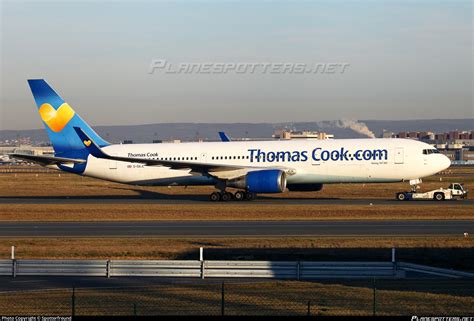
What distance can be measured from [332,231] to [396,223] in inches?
206

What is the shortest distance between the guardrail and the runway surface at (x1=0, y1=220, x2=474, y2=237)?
11550 millimetres

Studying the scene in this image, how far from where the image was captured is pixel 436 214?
1914 inches

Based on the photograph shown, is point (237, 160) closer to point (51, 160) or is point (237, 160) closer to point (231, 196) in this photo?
point (231, 196)

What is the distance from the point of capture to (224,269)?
27531 millimetres

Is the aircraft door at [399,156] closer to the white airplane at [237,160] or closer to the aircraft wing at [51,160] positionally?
the white airplane at [237,160]

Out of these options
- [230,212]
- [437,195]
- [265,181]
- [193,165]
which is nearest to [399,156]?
[437,195]

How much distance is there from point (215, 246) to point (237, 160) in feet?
85.9

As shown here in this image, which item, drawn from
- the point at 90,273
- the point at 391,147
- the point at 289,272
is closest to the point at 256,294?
the point at 289,272

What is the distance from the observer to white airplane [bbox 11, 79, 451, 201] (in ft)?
191

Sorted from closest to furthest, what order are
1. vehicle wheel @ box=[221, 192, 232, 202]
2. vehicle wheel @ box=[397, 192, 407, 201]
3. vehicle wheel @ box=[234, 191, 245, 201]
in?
vehicle wheel @ box=[221, 192, 232, 202], vehicle wheel @ box=[234, 191, 245, 201], vehicle wheel @ box=[397, 192, 407, 201]

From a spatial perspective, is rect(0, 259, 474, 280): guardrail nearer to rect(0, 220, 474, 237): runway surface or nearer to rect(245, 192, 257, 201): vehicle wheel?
rect(0, 220, 474, 237): runway surface

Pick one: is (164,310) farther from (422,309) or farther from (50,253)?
(50,253)

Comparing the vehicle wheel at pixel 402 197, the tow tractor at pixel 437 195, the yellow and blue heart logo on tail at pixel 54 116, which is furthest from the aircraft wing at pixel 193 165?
the tow tractor at pixel 437 195

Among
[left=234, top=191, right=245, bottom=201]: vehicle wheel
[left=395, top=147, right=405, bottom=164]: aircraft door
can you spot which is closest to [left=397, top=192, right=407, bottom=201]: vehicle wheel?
[left=395, top=147, right=405, bottom=164]: aircraft door
